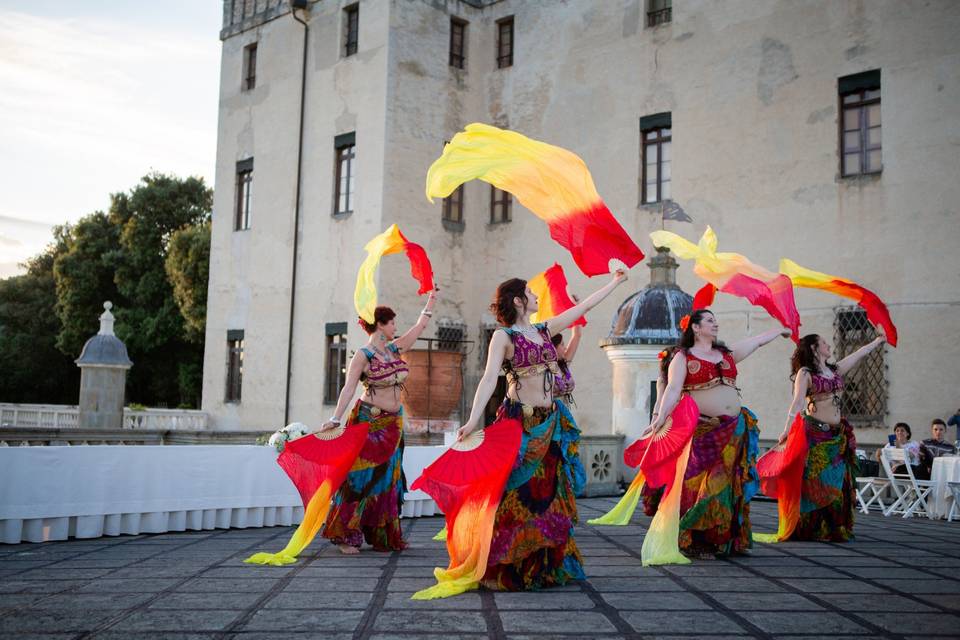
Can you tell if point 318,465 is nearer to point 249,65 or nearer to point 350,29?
point 350,29

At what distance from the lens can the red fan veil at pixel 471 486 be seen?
5809mm

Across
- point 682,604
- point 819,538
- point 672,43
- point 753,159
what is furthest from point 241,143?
point 682,604

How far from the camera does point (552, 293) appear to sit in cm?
772

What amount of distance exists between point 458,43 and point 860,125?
1026cm

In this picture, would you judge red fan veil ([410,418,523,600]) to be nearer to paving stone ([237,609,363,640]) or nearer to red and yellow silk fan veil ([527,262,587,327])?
paving stone ([237,609,363,640])

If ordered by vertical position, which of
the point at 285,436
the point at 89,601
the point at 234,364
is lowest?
the point at 89,601

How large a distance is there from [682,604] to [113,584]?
11.6ft

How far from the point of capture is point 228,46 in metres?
26.1

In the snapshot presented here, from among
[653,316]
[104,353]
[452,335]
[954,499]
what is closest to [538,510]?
[954,499]

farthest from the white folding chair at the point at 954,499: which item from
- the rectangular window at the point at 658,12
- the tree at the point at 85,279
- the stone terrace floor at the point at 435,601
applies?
the tree at the point at 85,279

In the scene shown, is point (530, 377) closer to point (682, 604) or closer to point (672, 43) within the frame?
point (682, 604)

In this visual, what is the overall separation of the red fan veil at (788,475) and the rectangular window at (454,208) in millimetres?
14360

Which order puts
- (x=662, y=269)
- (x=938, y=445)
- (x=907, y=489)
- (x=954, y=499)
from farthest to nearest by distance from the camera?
(x=662, y=269) → (x=938, y=445) → (x=907, y=489) → (x=954, y=499)

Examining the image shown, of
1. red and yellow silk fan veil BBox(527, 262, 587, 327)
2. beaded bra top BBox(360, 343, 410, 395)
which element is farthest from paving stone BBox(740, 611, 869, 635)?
beaded bra top BBox(360, 343, 410, 395)
